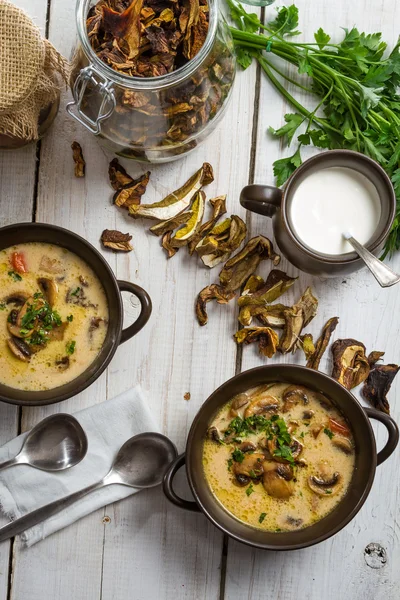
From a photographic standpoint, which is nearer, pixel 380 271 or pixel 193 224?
pixel 380 271

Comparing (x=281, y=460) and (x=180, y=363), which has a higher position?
(x=180, y=363)

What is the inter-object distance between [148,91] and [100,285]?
0.56 meters

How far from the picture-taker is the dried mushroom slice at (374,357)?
214 centimetres

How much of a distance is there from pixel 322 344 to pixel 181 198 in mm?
601

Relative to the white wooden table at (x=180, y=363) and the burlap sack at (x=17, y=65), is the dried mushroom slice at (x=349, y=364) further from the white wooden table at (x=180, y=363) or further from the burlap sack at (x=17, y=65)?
the burlap sack at (x=17, y=65)

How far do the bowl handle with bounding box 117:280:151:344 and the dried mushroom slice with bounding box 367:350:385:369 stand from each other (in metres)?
0.68

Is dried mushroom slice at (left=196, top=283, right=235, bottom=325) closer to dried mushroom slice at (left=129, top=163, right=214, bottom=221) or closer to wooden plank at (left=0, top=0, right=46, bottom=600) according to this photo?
dried mushroom slice at (left=129, top=163, right=214, bottom=221)

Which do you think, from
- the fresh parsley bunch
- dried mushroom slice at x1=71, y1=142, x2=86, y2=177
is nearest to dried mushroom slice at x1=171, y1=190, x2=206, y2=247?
the fresh parsley bunch

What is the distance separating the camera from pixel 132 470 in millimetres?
2105

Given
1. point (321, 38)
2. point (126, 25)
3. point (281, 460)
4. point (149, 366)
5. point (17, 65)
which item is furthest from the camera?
point (149, 366)

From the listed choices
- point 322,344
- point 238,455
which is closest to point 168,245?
point 322,344

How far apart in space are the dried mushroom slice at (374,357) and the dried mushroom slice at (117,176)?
0.88m

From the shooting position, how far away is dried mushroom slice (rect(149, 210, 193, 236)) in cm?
213

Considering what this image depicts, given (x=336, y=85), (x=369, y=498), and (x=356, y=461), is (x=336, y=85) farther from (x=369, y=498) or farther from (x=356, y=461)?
(x=369, y=498)
